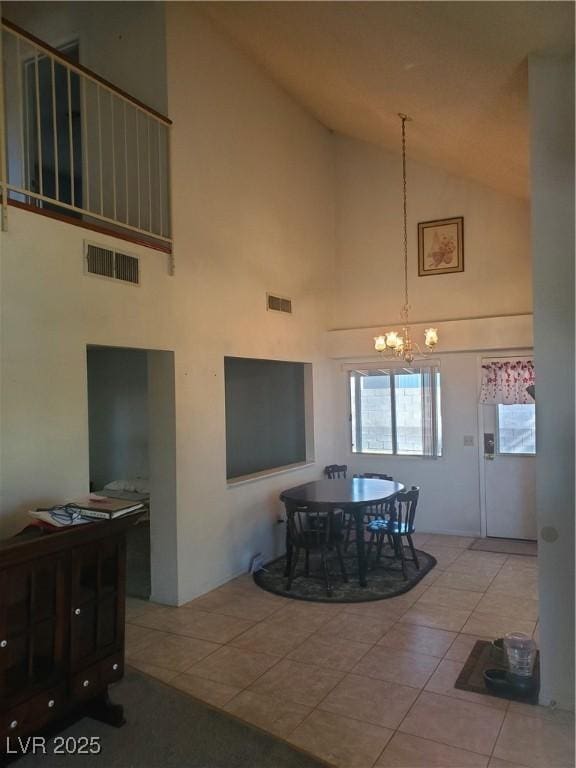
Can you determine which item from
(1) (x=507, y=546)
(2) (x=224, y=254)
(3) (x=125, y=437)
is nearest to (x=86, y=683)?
(2) (x=224, y=254)

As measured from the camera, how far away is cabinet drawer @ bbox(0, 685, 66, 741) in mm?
2275

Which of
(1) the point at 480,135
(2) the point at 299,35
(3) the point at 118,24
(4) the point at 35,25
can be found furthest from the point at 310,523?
(4) the point at 35,25

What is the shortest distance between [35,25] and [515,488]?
6.74 m

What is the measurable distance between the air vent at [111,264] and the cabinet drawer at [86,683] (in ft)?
7.67

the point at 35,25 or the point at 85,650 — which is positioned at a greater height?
the point at 35,25

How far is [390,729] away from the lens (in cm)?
273

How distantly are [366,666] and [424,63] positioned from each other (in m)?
3.75

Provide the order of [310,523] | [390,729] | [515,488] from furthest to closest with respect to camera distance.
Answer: [515,488] < [310,523] < [390,729]

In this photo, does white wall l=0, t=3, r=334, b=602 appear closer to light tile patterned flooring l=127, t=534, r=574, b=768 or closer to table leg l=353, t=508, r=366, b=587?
light tile patterned flooring l=127, t=534, r=574, b=768

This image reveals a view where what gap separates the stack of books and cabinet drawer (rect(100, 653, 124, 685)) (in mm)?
724

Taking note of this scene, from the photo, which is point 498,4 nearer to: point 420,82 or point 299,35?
point 420,82

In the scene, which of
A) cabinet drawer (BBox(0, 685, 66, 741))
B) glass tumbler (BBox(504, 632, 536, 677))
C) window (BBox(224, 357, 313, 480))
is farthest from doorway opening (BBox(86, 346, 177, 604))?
glass tumbler (BBox(504, 632, 536, 677))

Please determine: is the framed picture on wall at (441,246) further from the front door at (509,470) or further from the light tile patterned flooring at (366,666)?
the light tile patterned flooring at (366,666)

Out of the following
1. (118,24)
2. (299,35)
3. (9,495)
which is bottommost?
(9,495)
